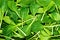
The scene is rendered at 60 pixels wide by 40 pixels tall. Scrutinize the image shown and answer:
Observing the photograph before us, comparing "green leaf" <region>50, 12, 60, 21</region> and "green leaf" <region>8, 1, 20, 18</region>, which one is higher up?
"green leaf" <region>8, 1, 20, 18</region>

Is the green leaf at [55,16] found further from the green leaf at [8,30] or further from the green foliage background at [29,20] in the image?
the green leaf at [8,30]

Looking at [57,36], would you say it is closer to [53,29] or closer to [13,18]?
[53,29]

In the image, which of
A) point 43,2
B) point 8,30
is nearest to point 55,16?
point 43,2

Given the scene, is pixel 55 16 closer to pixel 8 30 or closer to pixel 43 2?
pixel 43 2

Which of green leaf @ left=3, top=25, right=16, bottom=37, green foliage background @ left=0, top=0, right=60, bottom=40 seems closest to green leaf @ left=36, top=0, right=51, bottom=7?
green foliage background @ left=0, top=0, right=60, bottom=40

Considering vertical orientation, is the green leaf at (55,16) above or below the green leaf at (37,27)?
above

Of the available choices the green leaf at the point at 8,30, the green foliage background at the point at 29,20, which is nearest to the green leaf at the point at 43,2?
the green foliage background at the point at 29,20

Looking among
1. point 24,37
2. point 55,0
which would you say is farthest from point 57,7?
point 24,37

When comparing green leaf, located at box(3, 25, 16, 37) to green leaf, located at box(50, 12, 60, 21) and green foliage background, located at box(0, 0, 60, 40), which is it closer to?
green foliage background, located at box(0, 0, 60, 40)

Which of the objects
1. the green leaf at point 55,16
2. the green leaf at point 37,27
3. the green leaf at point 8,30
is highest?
the green leaf at point 55,16
